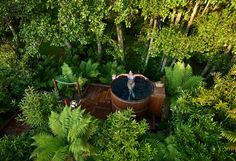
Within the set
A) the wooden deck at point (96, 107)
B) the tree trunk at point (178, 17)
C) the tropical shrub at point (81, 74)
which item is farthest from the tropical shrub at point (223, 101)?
the tropical shrub at point (81, 74)

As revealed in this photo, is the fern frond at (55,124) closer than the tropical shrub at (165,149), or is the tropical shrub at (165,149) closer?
Answer: the tropical shrub at (165,149)

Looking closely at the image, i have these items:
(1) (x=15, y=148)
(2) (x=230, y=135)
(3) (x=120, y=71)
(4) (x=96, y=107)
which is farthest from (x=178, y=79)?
(1) (x=15, y=148)

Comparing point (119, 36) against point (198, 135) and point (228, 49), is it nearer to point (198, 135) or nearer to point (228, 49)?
point (228, 49)

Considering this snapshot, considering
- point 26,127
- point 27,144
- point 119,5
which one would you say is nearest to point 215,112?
point 119,5

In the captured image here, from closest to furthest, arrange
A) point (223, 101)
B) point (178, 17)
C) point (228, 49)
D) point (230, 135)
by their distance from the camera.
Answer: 1. point (230, 135)
2. point (223, 101)
3. point (178, 17)
4. point (228, 49)

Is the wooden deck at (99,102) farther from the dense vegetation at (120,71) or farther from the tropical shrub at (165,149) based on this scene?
the tropical shrub at (165,149)

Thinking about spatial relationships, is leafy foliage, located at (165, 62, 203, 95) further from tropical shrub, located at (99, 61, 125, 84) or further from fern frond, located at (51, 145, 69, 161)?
fern frond, located at (51, 145, 69, 161)
